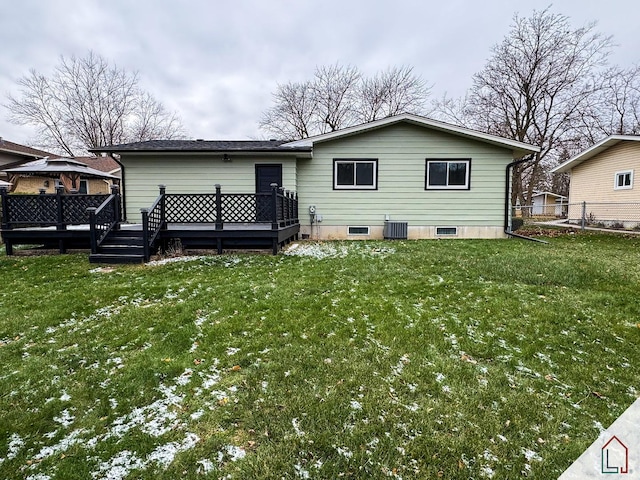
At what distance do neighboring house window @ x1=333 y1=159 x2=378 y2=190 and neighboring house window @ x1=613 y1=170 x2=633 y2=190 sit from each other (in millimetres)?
11617

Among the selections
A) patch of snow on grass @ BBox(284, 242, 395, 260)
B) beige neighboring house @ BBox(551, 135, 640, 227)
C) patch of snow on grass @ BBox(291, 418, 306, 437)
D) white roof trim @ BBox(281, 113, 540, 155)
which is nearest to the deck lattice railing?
patch of snow on grass @ BBox(284, 242, 395, 260)

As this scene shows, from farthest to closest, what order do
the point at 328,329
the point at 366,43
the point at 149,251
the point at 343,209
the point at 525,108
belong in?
the point at 525,108, the point at 366,43, the point at 343,209, the point at 149,251, the point at 328,329

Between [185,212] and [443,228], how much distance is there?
803 centimetres

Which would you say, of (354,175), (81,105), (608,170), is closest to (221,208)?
(354,175)

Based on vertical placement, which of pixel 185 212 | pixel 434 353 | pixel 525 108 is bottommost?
pixel 434 353

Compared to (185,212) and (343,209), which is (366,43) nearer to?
(343,209)

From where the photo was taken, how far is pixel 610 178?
15.4 meters

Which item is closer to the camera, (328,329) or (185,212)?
(328,329)

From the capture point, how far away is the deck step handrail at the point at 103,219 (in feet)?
24.7

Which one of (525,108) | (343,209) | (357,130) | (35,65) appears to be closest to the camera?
(357,130)

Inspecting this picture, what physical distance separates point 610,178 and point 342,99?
18089mm

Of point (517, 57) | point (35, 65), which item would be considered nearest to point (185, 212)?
point (517, 57)

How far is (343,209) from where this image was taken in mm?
11359
